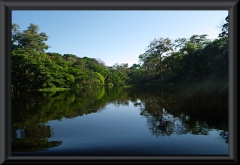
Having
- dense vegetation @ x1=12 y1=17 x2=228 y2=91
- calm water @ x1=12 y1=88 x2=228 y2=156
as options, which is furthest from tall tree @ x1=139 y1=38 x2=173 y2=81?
calm water @ x1=12 y1=88 x2=228 y2=156

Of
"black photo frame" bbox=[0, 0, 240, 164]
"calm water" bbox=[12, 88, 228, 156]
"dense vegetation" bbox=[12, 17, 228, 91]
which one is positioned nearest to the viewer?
"black photo frame" bbox=[0, 0, 240, 164]

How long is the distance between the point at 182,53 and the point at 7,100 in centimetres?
2543

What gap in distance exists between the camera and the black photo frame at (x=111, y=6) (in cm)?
196

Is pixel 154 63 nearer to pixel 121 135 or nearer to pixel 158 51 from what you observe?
pixel 158 51

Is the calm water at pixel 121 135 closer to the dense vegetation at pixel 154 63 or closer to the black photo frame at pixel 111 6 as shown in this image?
the black photo frame at pixel 111 6

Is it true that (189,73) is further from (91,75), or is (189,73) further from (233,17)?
(233,17)

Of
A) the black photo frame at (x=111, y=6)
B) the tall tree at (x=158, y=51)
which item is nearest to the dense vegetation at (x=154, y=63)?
the tall tree at (x=158, y=51)

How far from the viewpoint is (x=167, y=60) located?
27.8 meters

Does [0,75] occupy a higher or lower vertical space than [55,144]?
higher

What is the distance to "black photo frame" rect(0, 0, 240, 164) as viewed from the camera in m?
1.96

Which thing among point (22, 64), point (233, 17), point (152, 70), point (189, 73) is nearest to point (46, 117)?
point (233, 17)

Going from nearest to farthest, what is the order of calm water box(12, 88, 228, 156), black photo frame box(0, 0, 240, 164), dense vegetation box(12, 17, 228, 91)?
1. black photo frame box(0, 0, 240, 164)
2. calm water box(12, 88, 228, 156)
3. dense vegetation box(12, 17, 228, 91)

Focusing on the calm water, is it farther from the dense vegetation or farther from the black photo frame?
the dense vegetation

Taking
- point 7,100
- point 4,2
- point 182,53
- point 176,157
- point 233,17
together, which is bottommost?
point 176,157
